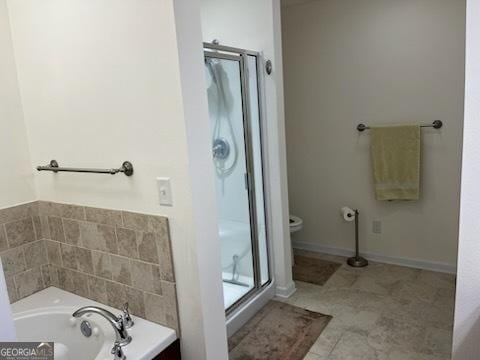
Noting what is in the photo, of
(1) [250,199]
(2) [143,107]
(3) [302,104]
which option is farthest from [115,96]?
(3) [302,104]

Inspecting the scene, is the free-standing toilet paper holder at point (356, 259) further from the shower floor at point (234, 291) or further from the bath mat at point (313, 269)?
the shower floor at point (234, 291)

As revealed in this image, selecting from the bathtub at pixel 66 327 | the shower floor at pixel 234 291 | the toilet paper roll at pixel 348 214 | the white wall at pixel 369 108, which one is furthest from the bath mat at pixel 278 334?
the white wall at pixel 369 108

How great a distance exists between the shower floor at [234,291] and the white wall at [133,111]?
82 cm

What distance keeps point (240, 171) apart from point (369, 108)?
50.5 inches

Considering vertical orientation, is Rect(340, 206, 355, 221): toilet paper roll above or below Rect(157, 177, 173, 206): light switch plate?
below

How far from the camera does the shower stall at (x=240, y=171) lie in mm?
2480

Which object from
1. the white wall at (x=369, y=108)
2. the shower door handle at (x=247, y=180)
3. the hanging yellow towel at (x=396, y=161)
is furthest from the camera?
the hanging yellow towel at (x=396, y=161)

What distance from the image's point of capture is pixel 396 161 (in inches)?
115

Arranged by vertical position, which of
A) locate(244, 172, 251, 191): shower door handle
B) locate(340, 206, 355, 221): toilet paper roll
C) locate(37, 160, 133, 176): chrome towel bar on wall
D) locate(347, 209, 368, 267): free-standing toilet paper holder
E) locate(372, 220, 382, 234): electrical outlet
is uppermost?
locate(37, 160, 133, 176): chrome towel bar on wall

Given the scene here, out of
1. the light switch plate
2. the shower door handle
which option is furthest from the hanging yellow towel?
the light switch plate

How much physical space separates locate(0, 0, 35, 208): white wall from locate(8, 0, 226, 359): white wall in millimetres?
52

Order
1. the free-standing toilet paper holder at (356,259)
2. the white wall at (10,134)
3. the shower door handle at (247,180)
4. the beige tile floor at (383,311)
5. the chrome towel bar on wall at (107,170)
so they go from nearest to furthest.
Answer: the chrome towel bar on wall at (107,170) → the white wall at (10,134) → the beige tile floor at (383,311) → the shower door handle at (247,180) → the free-standing toilet paper holder at (356,259)

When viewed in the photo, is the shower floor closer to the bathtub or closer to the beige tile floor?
the beige tile floor

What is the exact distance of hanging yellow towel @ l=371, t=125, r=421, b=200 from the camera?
9.37 ft
